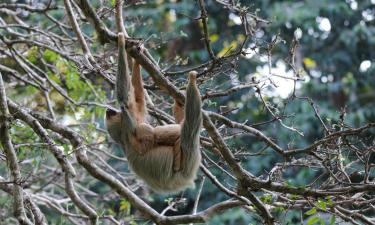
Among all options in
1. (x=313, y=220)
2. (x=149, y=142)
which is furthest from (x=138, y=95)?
(x=313, y=220)

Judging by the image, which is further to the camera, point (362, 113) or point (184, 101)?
point (362, 113)

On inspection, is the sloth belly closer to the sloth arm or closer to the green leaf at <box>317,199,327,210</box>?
the sloth arm

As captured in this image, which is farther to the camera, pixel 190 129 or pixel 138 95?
pixel 138 95

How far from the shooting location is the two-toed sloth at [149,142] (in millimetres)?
6004


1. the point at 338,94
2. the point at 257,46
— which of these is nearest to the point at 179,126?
the point at 257,46

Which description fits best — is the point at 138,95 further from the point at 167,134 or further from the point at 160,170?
the point at 160,170

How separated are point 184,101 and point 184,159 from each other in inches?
31.5

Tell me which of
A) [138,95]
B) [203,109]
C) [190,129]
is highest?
[138,95]

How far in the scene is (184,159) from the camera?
6.07m

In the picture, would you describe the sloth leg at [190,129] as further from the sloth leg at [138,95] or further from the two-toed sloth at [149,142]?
the sloth leg at [138,95]

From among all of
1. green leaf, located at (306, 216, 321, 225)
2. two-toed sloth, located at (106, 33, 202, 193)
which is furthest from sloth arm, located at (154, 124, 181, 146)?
green leaf, located at (306, 216, 321, 225)

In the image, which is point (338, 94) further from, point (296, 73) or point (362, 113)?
point (296, 73)

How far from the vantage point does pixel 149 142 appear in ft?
20.6

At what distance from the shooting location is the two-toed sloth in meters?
6.00
